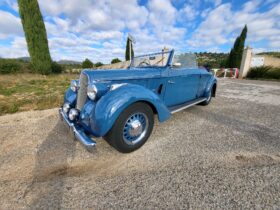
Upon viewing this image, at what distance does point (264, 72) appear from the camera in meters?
13.9

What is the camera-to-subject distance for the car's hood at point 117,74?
99.3 inches

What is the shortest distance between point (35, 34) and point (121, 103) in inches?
674

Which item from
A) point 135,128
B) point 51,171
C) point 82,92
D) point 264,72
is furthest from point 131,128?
point 264,72

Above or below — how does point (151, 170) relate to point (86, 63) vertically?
below

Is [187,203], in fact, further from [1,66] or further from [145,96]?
[1,66]

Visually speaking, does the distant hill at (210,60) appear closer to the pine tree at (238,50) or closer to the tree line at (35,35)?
the pine tree at (238,50)

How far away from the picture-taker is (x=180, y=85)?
359 cm

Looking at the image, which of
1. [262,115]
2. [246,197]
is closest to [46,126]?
[246,197]

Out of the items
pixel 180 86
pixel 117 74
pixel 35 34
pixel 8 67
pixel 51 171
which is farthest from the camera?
pixel 8 67

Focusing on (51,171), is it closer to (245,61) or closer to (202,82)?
(202,82)

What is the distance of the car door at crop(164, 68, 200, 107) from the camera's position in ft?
10.9

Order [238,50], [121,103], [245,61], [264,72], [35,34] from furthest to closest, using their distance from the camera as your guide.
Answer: [238,50]
[35,34]
[245,61]
[264,72]
[121,103]

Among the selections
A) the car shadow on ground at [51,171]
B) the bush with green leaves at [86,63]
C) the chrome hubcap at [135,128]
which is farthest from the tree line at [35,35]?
the chrome hubcap at [135,128]

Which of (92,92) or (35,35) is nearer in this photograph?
(92,92)
